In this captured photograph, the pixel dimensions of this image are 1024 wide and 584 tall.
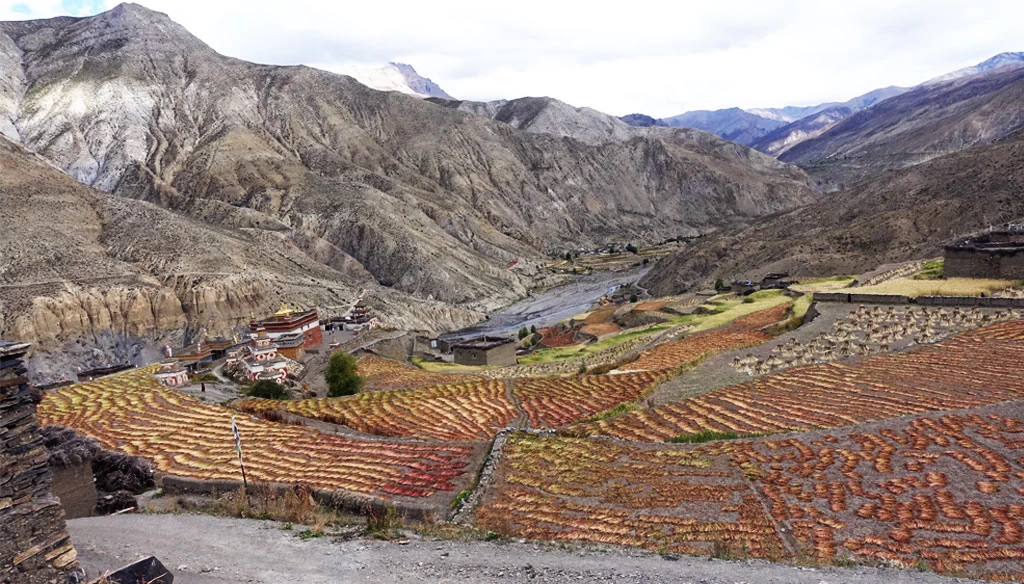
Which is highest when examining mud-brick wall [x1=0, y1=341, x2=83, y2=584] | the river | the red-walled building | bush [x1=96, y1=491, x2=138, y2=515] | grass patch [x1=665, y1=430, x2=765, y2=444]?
mud-brick wall [x1=0, y1=341, x2=83, y2=584]

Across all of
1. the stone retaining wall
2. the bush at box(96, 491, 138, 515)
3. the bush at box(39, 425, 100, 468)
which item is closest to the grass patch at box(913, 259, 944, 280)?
the stone retaining wall

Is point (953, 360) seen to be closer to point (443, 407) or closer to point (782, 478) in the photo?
point (782, 478)

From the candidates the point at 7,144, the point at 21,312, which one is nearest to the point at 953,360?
the point at 21,312

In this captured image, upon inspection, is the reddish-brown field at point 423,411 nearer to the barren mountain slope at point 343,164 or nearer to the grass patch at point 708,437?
the grass patch at point 708,437

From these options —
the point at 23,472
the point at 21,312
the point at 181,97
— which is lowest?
the point at 21,312

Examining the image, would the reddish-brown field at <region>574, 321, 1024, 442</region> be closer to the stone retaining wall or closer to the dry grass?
the stone retaining wall

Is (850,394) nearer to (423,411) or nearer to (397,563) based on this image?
(423,411)
